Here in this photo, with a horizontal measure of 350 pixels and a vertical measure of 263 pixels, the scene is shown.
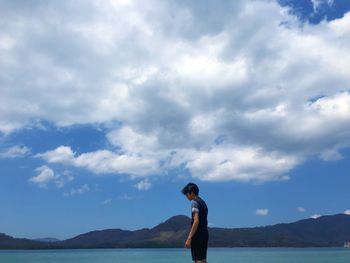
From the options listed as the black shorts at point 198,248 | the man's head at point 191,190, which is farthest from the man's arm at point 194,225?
the man's head at point 191,190

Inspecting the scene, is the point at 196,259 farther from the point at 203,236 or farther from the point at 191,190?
the point at 191,190

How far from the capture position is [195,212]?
34.7 ft

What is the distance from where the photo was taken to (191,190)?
10.7m

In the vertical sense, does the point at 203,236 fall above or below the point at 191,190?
below

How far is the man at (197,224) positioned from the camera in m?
10.5

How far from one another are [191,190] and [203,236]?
1081mm

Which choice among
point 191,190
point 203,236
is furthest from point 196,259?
point 191,190

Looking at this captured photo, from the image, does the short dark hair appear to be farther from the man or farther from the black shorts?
the black shorts

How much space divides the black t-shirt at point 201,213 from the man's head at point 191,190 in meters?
0.11

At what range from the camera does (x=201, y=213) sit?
10.6 meters

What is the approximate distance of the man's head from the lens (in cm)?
1069

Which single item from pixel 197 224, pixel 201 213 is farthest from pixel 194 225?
pixel 201 213

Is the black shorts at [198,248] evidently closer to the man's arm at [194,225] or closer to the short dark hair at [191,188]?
the man's arm at [194,225]

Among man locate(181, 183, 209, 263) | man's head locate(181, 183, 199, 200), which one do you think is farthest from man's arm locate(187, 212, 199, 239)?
man's head locate(181, 183, 199, 200)
